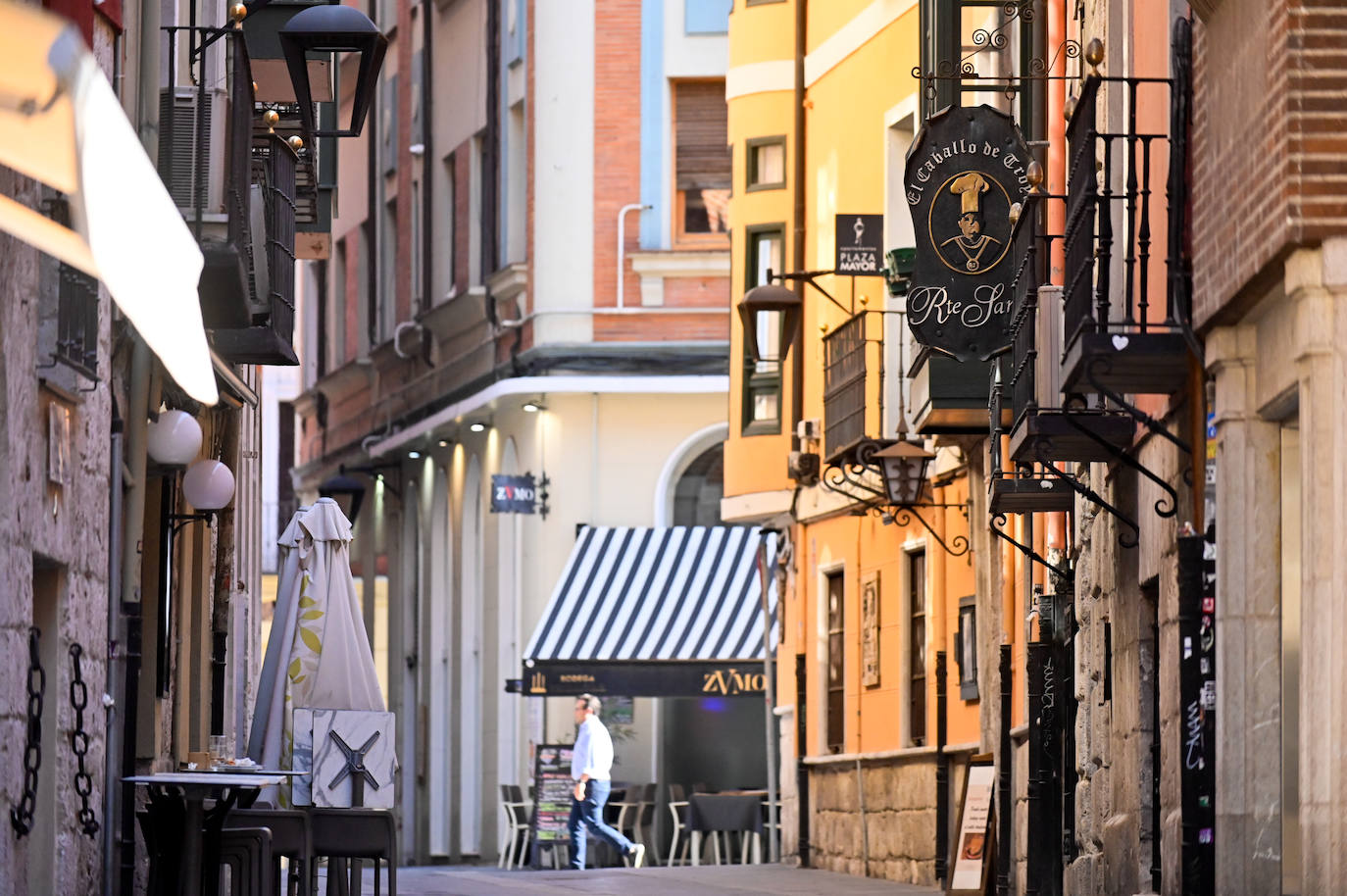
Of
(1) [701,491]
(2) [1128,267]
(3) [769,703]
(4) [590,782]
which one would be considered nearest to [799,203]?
(3) [769,703]

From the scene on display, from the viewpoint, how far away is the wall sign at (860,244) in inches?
1013

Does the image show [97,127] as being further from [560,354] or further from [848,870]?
[560,354]

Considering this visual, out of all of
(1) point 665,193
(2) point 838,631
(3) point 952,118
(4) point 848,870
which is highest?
(1) point 665,193

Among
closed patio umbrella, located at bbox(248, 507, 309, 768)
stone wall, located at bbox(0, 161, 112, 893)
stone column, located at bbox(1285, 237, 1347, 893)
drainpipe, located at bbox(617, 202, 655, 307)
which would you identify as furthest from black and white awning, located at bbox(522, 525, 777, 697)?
stone column, located at bbox(1285, 237, 1347, 893)

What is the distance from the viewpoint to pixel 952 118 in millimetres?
19234

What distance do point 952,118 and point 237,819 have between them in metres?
6.96

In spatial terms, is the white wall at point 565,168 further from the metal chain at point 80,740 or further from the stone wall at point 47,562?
the metal chain at point 80,740

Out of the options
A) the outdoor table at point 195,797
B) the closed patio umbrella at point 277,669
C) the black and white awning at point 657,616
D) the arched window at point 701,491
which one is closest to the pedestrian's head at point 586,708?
the black and white awning at point 657,616

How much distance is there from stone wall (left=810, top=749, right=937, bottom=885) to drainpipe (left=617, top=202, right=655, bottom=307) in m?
9.09

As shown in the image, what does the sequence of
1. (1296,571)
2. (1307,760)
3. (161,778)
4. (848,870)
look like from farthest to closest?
(848,870) → (161,778) → (1296,571) → (1307,760)

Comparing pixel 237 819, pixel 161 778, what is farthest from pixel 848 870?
pixel 161 778

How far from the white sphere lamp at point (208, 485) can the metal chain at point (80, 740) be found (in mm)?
4069

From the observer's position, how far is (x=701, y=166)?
36.3 meters

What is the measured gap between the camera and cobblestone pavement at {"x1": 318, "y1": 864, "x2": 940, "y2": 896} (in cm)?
2200
